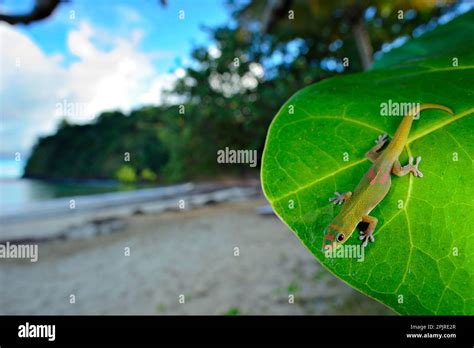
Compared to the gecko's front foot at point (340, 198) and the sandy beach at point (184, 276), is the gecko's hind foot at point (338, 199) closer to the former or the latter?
the gecko's front foot at point (340, 198)

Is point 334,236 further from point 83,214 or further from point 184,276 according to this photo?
point 83,214

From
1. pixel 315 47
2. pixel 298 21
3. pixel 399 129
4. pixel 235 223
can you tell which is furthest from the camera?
pixel 315 47

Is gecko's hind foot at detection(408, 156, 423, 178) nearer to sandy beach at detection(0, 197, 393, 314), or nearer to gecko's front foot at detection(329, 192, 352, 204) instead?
gecko's front foot at detection(329, 192, 352, 204)

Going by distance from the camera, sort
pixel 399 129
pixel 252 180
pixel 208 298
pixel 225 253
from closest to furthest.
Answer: pixel 399 129, pixel 208 298, pixel 225 253, pixel 252 180

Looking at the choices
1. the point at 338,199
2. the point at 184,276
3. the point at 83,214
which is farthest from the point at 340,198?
the point at 83,214

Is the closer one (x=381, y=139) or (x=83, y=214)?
(x=381, y=139)

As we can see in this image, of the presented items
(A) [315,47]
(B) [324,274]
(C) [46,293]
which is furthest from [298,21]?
(C) [46,293]

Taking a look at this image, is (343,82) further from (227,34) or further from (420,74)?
(227,34)
